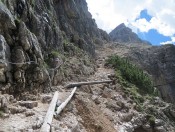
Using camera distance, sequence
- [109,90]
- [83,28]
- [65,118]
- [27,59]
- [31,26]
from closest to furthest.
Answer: [65,118] → [27,59] → [31,26] → [109,90] → [83,28]

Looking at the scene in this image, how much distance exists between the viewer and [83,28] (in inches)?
2180

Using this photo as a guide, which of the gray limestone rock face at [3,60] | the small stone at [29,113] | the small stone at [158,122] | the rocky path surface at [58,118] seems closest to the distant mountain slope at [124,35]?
the small stone at [158,122]

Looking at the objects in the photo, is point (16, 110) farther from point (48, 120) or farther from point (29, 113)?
point (48, 120)

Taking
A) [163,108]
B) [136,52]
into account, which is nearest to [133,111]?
[163,108]

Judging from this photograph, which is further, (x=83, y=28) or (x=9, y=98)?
(x=83, y=28)

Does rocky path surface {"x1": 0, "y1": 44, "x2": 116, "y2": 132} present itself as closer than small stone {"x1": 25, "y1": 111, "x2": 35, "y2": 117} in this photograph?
Yes

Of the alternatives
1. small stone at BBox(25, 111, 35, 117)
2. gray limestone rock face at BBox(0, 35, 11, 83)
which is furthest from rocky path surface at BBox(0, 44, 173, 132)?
gray limestone rock face at BBox(0, 35, 11, 83)

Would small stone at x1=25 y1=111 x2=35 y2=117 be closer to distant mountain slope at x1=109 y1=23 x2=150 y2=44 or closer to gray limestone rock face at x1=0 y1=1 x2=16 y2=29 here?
gray limestone rock face at x1=0 y1=1 x2=16 y2=29

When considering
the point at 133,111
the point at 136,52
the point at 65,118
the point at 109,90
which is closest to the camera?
the point at 65,118

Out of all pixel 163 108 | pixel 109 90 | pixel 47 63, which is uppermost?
pixel 47 63

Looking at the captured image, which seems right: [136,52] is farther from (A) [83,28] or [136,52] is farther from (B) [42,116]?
(B) [42,116]

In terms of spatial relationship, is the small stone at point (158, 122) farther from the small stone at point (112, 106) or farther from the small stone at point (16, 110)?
the small stone at point (16, 110)

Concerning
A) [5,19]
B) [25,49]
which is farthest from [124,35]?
[5,19]

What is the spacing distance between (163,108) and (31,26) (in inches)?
737
